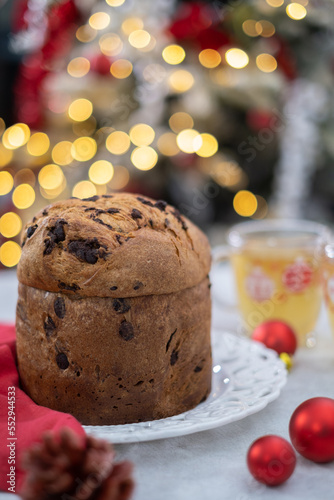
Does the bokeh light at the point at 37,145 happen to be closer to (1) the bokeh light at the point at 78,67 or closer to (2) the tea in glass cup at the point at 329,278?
(1) the bokeh light at the point at 78,67

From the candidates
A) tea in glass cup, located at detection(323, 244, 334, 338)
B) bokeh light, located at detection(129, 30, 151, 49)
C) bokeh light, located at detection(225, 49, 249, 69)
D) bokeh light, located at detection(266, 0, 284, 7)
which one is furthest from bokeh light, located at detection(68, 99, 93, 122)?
tea in glass cup, located at detection(323, 244, 334, 338)

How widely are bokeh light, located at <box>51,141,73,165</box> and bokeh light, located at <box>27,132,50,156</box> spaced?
5cm

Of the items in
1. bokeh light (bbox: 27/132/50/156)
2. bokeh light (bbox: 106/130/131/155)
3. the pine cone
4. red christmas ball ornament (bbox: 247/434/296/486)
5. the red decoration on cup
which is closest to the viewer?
the pine cone

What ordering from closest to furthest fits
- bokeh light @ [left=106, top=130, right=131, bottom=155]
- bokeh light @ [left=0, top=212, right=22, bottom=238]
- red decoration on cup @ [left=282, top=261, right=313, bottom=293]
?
red decoration on cup @ [left=282, top=261, right=313, bottom=293]
bokeh light @ [left=106, top=130, right=131, bottom=155]
bokeh light @ [left=0, top=212, right=22, bottom=238]

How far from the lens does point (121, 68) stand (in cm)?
272

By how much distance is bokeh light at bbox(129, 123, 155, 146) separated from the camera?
2758 mm

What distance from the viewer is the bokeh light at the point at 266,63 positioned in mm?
2756

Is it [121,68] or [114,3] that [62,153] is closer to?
[121,68]

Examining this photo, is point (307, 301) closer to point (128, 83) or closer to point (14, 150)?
point (128, 83)

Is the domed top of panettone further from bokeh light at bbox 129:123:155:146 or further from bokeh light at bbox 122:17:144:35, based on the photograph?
bokeh light at bbox 122:17:144:35

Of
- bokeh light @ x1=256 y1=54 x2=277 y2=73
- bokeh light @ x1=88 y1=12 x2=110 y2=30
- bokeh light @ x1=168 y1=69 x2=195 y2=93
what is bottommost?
bokeh light @ x1=168 y1=69 x2=195 y2=93

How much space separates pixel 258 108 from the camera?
2.72m

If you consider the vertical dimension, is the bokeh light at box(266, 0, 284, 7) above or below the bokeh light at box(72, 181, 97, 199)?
above

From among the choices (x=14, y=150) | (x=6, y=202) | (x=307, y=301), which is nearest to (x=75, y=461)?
(x=307, y=301)
